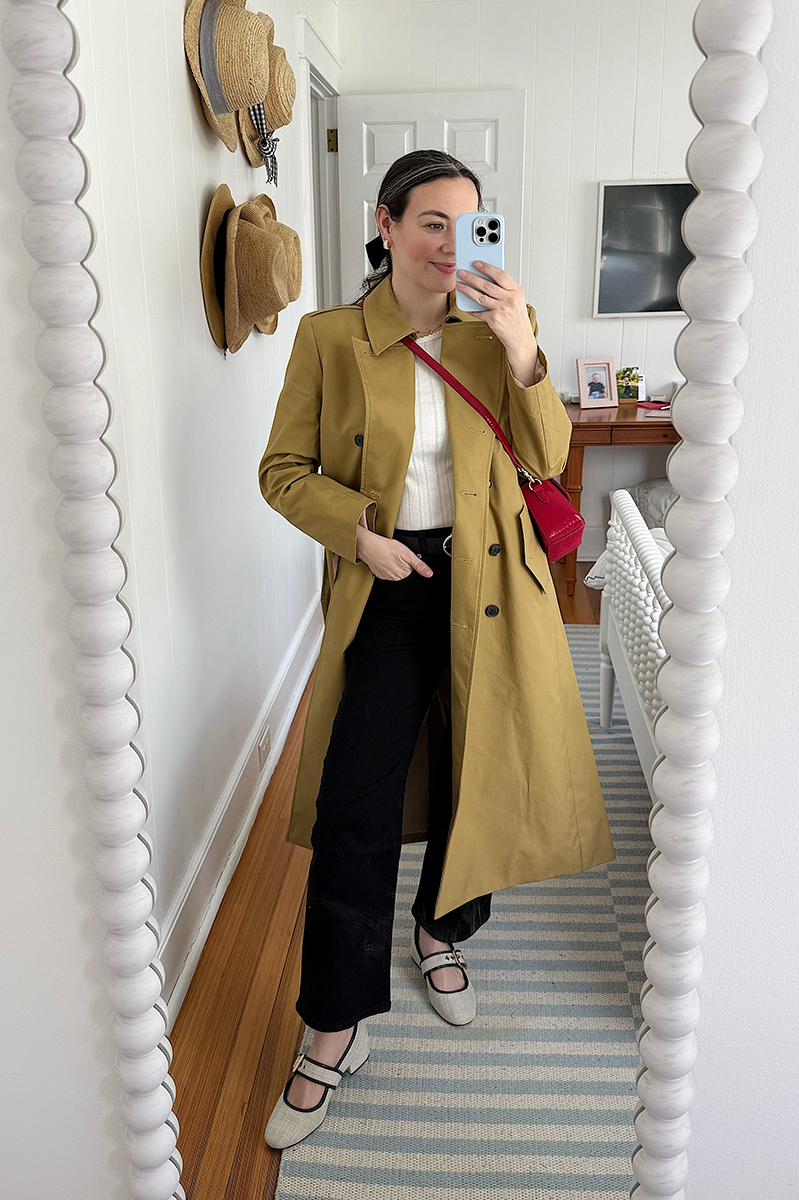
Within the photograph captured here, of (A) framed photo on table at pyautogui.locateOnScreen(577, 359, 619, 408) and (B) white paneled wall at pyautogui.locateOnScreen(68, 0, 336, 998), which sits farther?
(A) framed photo on table at pyautogui.locateOnScreen(577, 359, 619, 408)

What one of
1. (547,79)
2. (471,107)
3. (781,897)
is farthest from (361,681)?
(547,79)

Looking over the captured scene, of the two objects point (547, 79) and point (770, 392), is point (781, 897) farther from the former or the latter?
point (547, 79)

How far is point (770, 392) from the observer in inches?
28.9

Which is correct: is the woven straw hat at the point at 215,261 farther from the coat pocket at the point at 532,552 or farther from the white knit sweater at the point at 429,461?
the coat pocket at the point at 532,552

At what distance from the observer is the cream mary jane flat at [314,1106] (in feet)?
4.30

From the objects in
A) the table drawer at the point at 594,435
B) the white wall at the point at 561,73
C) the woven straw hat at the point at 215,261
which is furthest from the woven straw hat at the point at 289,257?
the white wall at the point at 561,73

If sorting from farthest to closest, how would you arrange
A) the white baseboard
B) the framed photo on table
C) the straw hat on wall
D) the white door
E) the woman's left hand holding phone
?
the framed photo on table, the white door, the straw hat on wall, the white baseboard, the woman's left hand holding phone

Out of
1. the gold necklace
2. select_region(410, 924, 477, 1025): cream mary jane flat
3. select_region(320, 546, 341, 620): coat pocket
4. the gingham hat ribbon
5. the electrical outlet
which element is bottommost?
select_region(410, 924, 477, 1025): cream mary jane flat

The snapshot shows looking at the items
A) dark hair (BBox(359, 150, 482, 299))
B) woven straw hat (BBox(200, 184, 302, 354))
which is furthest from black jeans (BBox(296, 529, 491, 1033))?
woven straw hat (BBox(200, 184, 302, 354))

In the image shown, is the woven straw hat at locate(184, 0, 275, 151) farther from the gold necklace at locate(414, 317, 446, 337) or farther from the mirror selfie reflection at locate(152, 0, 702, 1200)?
the gold necklace at locate(414, 317, 446, 337)

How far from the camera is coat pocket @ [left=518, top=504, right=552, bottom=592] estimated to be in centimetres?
133

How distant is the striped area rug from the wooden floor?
0.06 metres

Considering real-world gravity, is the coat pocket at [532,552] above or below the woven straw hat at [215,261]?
below

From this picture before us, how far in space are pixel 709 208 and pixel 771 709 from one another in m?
0.41
